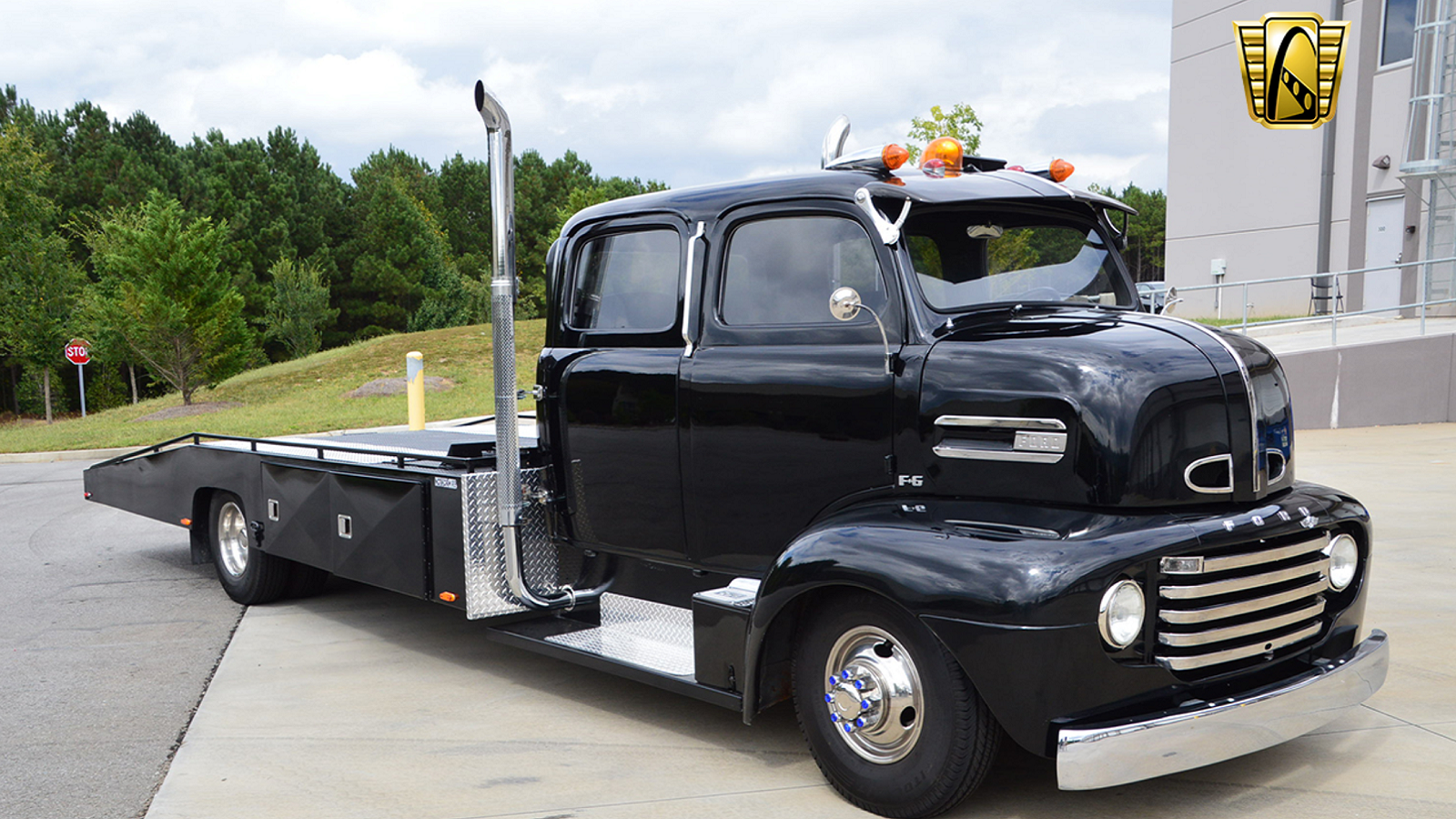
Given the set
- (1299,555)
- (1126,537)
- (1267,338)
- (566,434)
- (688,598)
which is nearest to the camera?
(1126,537)

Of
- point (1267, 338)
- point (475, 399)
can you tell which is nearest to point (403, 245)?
point (475, 399)

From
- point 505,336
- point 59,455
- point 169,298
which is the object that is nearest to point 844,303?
point 505,336

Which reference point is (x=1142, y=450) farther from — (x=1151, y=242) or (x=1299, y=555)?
(x=1151, y=242)

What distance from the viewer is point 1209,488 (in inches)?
143

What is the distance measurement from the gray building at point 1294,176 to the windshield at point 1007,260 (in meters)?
18.5

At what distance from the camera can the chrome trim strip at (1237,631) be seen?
11.2 feet

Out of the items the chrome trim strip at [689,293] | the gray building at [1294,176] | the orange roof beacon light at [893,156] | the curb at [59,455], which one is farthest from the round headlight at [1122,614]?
the gray building at [1294,176]

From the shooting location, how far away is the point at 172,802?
402cm

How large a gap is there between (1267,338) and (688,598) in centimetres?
1621

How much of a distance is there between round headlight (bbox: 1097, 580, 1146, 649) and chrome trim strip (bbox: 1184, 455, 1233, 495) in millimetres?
453

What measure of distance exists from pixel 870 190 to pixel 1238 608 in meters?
1.85

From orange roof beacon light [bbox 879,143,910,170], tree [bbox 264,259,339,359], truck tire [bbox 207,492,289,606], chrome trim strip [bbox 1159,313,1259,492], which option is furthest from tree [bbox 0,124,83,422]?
chrome trim strip [bbox 1159,313,1259,492]

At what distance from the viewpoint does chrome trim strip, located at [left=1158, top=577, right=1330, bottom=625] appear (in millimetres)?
3381

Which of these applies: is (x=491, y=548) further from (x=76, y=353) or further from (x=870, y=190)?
(x=76, y=353)
